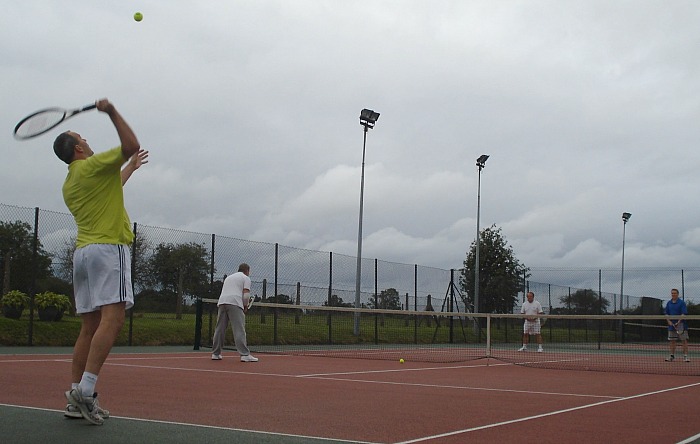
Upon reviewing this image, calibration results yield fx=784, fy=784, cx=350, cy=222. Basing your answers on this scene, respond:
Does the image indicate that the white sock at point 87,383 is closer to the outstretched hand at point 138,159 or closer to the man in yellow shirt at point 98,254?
the man in yellow shirt at point 98,254

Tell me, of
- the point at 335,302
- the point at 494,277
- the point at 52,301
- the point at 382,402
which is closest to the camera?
the point at 382,402

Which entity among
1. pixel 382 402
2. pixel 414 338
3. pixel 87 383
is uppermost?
pixel 87 383

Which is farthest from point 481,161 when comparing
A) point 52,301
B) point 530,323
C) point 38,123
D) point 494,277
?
point 38,123

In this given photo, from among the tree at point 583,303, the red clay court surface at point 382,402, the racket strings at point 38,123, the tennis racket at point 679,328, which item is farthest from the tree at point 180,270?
the tree at point 583,303

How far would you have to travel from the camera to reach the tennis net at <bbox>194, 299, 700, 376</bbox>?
617 inches

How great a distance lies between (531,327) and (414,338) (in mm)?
6888

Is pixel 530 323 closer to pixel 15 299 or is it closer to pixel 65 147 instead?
pixel 15 299

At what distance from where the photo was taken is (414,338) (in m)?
25.9

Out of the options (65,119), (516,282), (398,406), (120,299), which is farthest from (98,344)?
(516,282)

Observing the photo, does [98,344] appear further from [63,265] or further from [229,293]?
[63,265]

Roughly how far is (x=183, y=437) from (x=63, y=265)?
42.9ft

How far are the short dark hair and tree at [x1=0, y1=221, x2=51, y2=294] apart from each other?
11.5 meters

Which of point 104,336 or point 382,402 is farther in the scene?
point 382,402

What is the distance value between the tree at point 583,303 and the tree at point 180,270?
2209 centimetres
